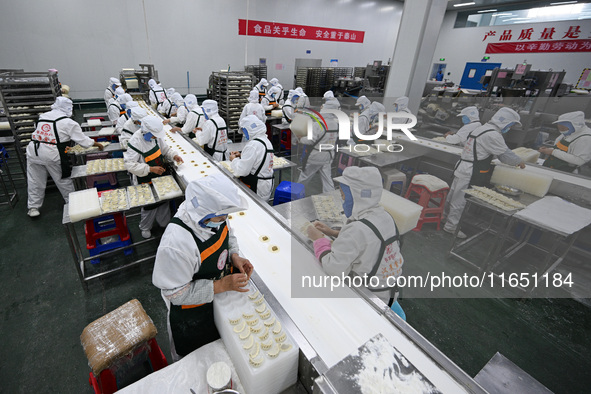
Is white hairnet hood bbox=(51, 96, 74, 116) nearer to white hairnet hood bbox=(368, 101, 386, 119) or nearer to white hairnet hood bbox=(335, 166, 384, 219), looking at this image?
white hairnet hood bbox=(335, 166, 384, 219)

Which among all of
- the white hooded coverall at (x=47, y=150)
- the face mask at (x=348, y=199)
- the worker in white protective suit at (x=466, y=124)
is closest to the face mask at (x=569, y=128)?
the worker in white protective suit at (x=466, y=124)

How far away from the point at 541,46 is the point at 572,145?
1052 cm

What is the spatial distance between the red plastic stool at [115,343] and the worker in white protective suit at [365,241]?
1.23m

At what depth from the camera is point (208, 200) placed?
1.41 meters

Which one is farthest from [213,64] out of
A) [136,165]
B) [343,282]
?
[343,282]

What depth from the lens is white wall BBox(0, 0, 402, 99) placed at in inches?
402

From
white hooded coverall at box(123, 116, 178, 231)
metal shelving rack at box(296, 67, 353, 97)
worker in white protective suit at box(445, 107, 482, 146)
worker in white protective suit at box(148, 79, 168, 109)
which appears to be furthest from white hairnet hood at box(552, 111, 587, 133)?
metal shelving rack at box(296, 67, 353, 97)

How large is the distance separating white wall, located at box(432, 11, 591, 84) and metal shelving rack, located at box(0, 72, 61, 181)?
16973 millimetres

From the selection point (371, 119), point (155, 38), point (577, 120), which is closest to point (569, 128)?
point (577, 120)

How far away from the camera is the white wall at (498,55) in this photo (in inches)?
424

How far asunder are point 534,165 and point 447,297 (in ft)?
10.9

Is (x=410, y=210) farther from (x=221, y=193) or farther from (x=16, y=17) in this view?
(x=16, y=17)

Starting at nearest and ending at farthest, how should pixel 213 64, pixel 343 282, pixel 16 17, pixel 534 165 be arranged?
pixel 343 282, pixel 534 165, pixel 16 17, pixel 213 64

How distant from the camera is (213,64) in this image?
1384 cm
